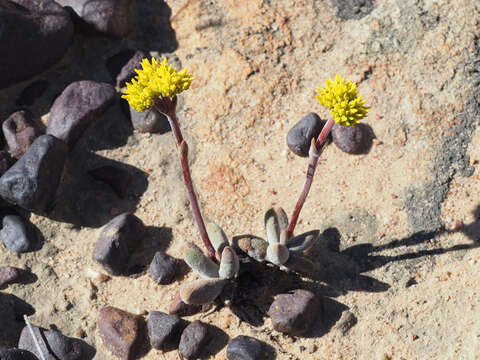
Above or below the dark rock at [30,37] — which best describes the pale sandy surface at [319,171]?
below

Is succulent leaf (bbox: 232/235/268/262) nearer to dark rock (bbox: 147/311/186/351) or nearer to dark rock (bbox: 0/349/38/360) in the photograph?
dark rock (bbox: 147/311/186/351)

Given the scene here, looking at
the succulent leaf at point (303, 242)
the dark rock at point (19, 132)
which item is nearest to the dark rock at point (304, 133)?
the succulent leaf at point (303, 242)

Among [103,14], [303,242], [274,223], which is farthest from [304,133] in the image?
[103,14]

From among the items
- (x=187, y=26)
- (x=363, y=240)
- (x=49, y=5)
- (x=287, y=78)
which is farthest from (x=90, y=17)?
(x=363, y=240)

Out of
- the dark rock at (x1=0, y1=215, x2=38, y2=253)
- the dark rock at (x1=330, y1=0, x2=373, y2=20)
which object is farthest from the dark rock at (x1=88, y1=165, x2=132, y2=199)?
the dark rock at (x1=330, y1=0, x2=373, y2=20)

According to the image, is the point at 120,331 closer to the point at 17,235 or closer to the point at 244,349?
the point at 244,349

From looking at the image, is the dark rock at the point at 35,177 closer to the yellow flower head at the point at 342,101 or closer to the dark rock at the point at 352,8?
the yellow flower head at the point at 342,101

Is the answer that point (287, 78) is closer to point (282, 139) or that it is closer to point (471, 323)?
point (282, 139)
